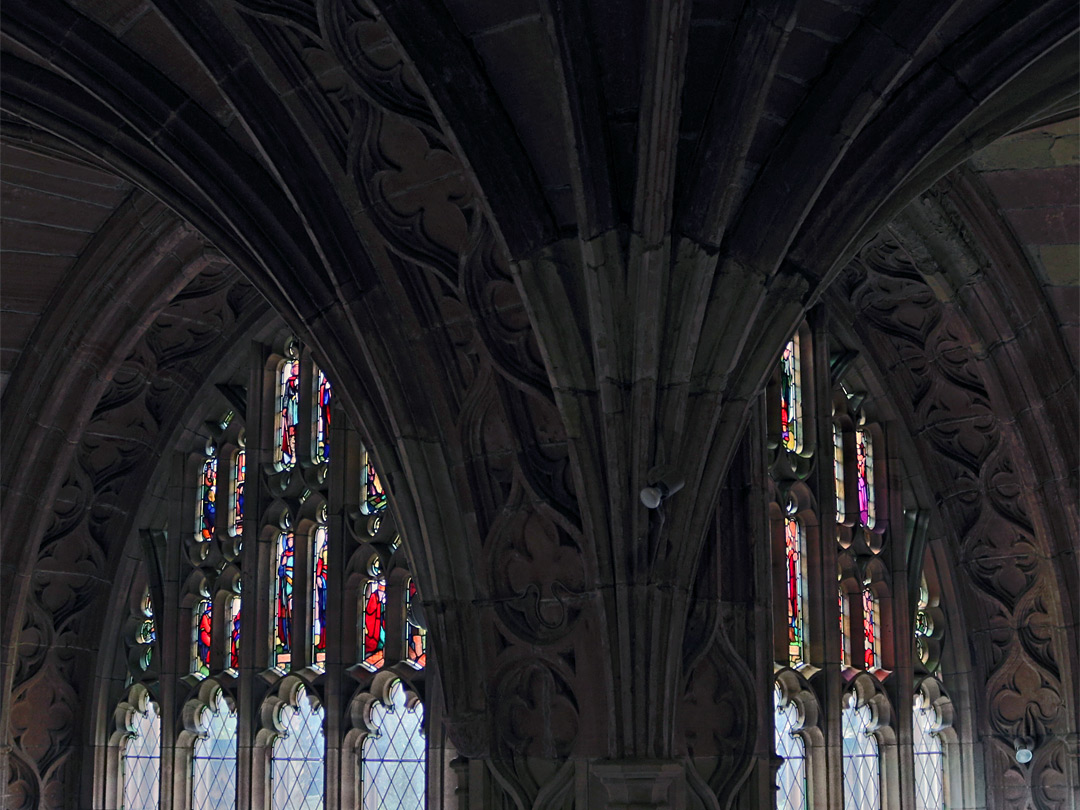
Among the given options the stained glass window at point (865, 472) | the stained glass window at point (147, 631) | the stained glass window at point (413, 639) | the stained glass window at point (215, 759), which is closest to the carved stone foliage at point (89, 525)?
the stained glass window at point (147, 631)

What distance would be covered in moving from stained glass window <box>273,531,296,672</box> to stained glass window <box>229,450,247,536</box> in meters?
0.42

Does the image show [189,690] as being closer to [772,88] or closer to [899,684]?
[899,684]

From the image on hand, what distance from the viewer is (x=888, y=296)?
10875mm

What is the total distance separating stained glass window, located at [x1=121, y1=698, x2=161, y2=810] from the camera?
38.0ft

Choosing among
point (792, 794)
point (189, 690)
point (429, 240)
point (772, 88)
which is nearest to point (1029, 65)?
point (772, 88)

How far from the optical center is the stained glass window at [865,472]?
11.5 m

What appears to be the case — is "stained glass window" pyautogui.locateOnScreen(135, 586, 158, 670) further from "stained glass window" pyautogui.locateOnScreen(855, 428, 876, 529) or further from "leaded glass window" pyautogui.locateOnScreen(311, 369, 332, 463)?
"stained glass window" pyautogui.locateOnScreen(855, 428, 876, 529)

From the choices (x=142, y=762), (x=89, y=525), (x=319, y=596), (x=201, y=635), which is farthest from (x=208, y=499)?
(x=142, y=762)

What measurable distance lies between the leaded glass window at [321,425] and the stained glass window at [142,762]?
2152mm

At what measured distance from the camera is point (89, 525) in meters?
11.4

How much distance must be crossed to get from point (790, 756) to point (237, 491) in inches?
162

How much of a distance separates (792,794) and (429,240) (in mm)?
5591

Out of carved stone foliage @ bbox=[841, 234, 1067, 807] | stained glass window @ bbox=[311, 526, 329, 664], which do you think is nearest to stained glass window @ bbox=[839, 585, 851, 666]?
carved stone foliage @ bbox=[841, 234, 1067, 807]

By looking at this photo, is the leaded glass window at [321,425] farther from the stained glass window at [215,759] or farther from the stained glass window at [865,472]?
the stained glass window at [865,472]
